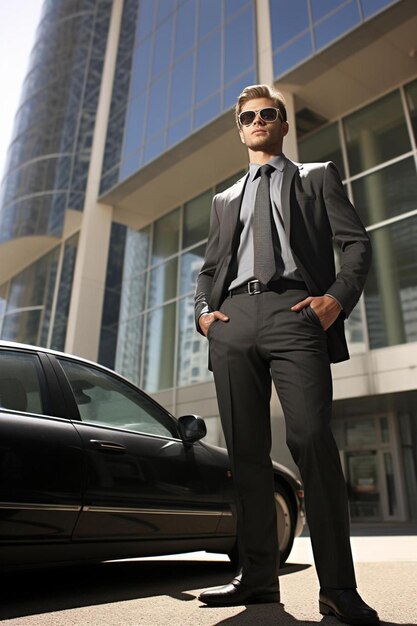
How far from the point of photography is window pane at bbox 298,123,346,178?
14.1m

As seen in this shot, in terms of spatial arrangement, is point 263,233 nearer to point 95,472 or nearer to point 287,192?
point 287,192

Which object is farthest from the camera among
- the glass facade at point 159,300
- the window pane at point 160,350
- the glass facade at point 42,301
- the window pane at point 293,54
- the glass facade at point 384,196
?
the glass facade at point 42,301

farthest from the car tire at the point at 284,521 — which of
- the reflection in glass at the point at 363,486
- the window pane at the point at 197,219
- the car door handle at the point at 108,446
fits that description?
the window pane at the point at 197,219

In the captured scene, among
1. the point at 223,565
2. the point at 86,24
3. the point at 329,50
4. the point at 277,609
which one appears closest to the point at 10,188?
the point at 86,24

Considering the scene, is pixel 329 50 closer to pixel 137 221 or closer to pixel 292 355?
pixel 137 221

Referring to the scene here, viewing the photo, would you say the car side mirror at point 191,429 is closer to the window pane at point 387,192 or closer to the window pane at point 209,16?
the window pane at point 387,192

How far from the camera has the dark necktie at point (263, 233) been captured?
2.12 m

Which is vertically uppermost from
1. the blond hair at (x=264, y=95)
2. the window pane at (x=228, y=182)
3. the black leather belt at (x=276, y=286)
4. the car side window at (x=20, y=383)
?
the window pane at (x=228, y=182)

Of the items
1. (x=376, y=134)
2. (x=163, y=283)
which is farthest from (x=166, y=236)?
(x=376, y=134)

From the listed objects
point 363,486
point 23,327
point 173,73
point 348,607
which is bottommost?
point 348,607

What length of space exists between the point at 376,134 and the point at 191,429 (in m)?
12.2

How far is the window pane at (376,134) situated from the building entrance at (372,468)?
655cm

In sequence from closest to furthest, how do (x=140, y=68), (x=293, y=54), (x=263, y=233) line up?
(x=263, y=233) < (x=293, y=54) < (x=140, y=68)

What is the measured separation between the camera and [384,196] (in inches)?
494
